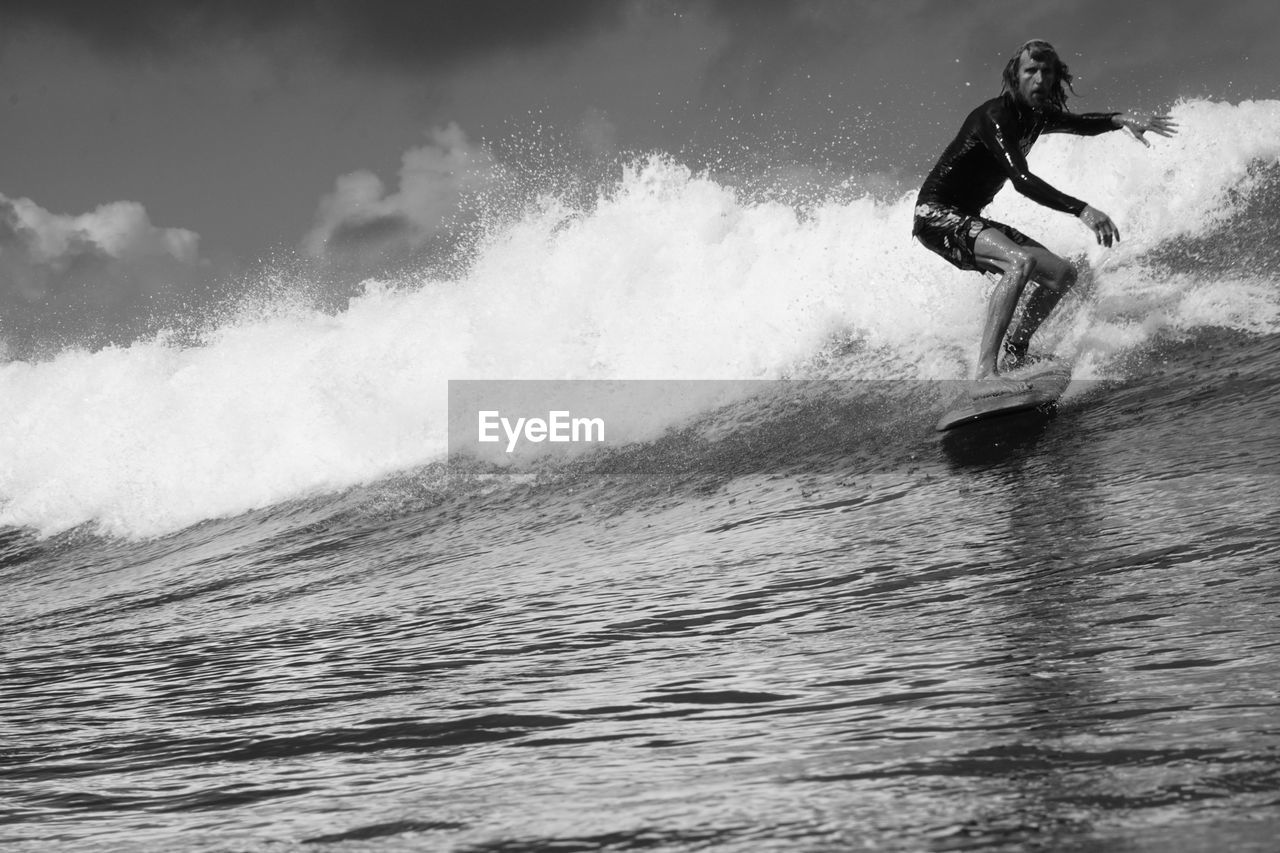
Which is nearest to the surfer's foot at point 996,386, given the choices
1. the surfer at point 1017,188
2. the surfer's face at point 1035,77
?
the surfer at point 1017,188

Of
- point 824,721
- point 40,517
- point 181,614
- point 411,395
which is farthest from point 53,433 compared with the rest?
point 824,721

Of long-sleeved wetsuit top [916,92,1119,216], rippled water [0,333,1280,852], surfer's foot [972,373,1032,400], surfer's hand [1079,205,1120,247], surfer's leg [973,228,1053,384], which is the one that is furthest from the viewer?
surfer's foot [972,373,1032,400]

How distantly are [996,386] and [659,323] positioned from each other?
4.01m

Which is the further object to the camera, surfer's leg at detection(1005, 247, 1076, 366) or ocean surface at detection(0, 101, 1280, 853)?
surfer's leg at detection(1005, 247, 1076, 366)

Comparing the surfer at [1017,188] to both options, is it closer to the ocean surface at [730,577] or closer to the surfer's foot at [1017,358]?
the surfer's foot at [1017,358]

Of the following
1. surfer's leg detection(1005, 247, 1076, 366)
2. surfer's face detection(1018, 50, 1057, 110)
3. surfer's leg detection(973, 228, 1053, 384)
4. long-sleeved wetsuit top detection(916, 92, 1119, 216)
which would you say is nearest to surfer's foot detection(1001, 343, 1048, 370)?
surfer's leg detection(1005, 247, 1076, 366)

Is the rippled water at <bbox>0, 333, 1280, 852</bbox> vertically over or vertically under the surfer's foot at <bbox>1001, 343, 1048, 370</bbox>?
under

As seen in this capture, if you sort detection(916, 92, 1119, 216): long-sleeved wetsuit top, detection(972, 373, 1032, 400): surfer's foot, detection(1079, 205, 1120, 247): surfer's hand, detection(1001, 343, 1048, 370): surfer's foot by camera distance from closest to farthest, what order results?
detection(1079, 205, 1120, 247): surfer's hand → detection(916, 92, 1119, 216): long-sleeved wetsuit top → detection(972, 373, 1032, 400): surfer's foot → detection(1001, 343, 1048, 370): surfer's foot

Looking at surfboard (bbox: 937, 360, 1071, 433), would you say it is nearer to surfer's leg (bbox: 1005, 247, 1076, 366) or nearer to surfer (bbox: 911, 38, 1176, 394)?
surfer (bbox: 911, 38, 1176, 394)

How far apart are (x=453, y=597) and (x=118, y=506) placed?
6.85m

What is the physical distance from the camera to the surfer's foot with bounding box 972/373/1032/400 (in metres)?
5.61

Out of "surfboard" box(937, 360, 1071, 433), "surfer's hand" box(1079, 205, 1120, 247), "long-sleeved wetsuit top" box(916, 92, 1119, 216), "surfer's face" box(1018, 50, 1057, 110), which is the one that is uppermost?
"surfer's face" box(1018, 50, 1057, 110)

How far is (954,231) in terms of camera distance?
5758 millimetres

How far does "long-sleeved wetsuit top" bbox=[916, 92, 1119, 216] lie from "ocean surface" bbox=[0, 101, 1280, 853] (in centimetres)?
93
